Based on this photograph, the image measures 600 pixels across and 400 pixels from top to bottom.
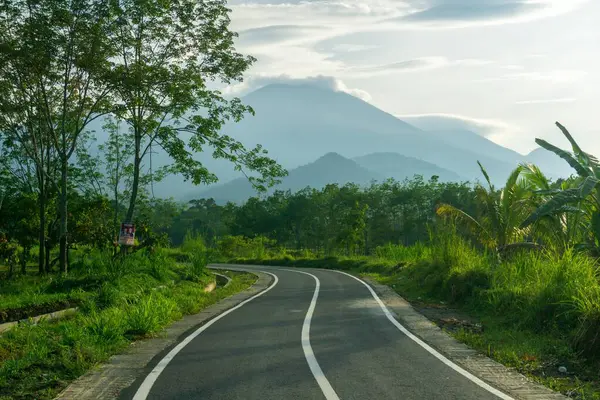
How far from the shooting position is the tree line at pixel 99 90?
20.6 metres

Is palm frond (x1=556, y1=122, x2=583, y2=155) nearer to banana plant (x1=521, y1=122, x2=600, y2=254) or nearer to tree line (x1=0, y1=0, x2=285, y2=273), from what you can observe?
banana plant (x1=521, y1=122, x2=600, y2=254)

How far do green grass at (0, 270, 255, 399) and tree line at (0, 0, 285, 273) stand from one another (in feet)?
27.1

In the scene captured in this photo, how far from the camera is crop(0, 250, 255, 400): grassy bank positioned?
768 centimetres

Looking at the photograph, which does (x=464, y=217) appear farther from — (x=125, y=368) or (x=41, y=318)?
(x=125, y=368)

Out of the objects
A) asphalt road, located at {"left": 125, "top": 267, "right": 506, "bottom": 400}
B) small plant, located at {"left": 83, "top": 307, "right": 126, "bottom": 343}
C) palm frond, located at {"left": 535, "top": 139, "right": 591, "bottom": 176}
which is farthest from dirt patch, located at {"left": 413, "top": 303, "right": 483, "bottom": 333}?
small plant, located at {"left": 83, "top": 307, "right": 126, "bottom": 343}

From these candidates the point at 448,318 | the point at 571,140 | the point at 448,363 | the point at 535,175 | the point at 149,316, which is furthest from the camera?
the point at 535,175

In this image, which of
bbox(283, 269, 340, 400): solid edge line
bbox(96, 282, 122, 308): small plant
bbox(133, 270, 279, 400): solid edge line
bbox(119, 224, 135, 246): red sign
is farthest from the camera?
bbox(119, 224, 135, 246): red sign

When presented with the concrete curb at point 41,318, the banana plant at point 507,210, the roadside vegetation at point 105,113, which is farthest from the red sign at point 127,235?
the banana plant at point 507,210

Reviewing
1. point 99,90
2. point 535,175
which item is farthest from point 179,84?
point 535,175

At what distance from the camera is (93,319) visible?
1091cm

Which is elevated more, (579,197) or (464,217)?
(579,197)

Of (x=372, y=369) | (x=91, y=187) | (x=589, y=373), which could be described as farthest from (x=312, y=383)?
(x=91, y=187)

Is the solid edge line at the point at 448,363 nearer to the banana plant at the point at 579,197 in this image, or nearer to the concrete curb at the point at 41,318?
the banana plant at the point at 579,197

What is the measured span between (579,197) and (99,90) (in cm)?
1747
